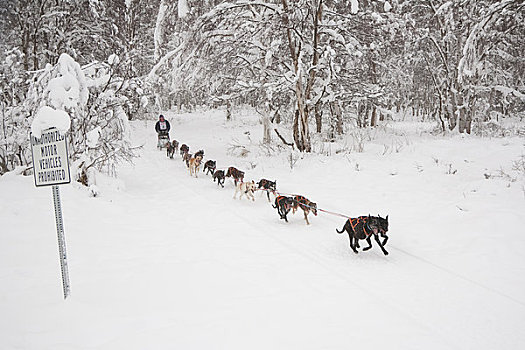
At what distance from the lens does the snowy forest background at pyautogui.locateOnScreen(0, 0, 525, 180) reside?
9.16m

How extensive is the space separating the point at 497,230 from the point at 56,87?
9.91m

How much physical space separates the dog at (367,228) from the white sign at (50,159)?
166 inches

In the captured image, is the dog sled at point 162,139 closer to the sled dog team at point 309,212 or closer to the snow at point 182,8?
the sled dog team at point 309,212

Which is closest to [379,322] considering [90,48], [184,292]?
[184,292]

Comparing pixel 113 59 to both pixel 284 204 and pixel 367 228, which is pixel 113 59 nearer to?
pixel 284 204

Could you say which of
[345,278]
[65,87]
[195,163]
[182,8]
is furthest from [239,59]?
[345,278]

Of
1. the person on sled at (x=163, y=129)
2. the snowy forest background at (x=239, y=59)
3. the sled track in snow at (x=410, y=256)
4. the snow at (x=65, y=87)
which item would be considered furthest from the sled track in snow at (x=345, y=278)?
the person on sled at (x=163, y=129)

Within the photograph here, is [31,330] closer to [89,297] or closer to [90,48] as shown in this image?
[89,297]

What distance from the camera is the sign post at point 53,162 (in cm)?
368

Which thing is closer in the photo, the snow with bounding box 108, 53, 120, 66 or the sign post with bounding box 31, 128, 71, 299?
the sign post with bounding box 31, 128, 71, 299

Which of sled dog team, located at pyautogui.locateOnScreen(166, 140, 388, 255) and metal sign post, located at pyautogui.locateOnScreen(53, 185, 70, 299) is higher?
metal sign post, located at pyautogui.locateOnScreen(53, 185, 70, 299)

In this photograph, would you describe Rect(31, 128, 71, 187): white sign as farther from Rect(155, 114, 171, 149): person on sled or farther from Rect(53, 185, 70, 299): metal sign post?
Rect(155, 114, 171, 149): person on sled

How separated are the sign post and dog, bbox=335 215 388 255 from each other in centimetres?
421

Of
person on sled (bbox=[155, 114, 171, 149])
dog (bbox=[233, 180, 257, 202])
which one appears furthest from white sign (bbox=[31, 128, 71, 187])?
person on sled (bbox=[155, 114, 171, 149])
